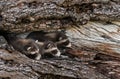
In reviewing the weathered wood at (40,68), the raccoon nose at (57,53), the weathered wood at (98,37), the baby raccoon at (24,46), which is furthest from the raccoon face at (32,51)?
the weathered wood at (98,37)

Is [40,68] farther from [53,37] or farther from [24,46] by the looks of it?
[53,37]

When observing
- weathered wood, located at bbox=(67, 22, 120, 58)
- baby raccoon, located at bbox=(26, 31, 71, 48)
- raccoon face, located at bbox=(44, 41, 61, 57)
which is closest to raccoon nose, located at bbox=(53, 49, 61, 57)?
raccoon face, located at bbox=(44, 41, 61, 57)

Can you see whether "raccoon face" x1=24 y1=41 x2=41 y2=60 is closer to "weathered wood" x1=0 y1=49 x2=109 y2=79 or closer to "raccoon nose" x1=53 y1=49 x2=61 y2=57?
"weathered wood" x1=0 y1=49 x2=109 y2=79

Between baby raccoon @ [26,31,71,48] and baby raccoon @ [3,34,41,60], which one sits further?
baby raccoon @ [26,31,71,48]

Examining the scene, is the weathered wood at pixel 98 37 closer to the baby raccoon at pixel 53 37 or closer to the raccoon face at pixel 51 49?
the baby raccoon at pixel 53 37

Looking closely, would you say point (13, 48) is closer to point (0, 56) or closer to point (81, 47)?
point (0, 56)

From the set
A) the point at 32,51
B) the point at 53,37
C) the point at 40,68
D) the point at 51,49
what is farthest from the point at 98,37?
the point at 40,68

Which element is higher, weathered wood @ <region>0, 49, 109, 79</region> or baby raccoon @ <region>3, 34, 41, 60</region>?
baby raccoon @ <region>3, 34, 41, 60</region>

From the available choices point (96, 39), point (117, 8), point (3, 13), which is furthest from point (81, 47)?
point (3, 13)
